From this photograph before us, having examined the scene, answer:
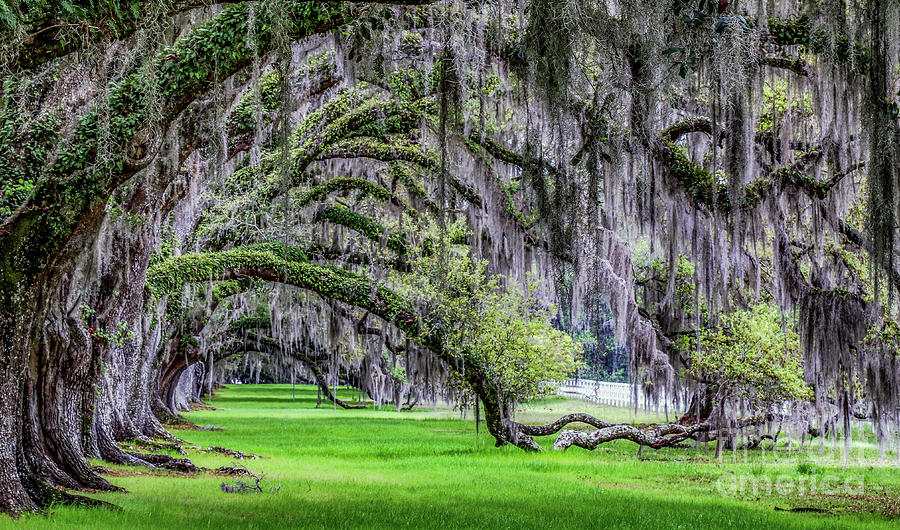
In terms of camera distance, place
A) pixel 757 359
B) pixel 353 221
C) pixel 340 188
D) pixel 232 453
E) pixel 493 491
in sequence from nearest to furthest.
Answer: pixel 493 491 → pixel 353 221 → pixel 232 453 → pixel 340 188 → pixel 757 359

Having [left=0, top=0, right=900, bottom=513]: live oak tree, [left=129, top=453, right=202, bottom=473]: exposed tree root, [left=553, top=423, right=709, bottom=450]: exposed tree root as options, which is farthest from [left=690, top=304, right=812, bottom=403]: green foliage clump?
[left=129, top=453, right=202, bottom=473]: exposed tree root

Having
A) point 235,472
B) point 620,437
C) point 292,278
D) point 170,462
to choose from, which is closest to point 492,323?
point 620,437

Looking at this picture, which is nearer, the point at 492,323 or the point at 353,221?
the point at 353,221

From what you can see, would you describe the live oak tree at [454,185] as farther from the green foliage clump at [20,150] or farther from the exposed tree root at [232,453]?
the exposed tree root at [232,453]

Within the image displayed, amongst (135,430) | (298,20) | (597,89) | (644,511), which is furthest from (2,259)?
(135,430)

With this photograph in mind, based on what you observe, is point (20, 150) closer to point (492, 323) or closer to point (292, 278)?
point (292, 278)

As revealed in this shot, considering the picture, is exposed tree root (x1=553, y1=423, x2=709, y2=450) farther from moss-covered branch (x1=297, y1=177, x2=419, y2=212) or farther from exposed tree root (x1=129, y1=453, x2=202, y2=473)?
exposed tree root (x1=129, y1=453, x2=202, y2=473)

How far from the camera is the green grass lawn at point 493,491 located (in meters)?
7.70

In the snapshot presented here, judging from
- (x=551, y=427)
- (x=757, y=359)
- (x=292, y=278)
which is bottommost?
(x=551, y=427)

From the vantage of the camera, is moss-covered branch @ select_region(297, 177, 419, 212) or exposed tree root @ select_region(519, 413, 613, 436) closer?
moss-covered branch @ select_region(297, 177, 419, 212)

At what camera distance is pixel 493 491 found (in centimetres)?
1022

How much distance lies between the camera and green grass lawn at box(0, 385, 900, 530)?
25.3 feet

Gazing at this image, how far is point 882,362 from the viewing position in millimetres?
13508

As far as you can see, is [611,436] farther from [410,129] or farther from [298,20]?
[298,20]
